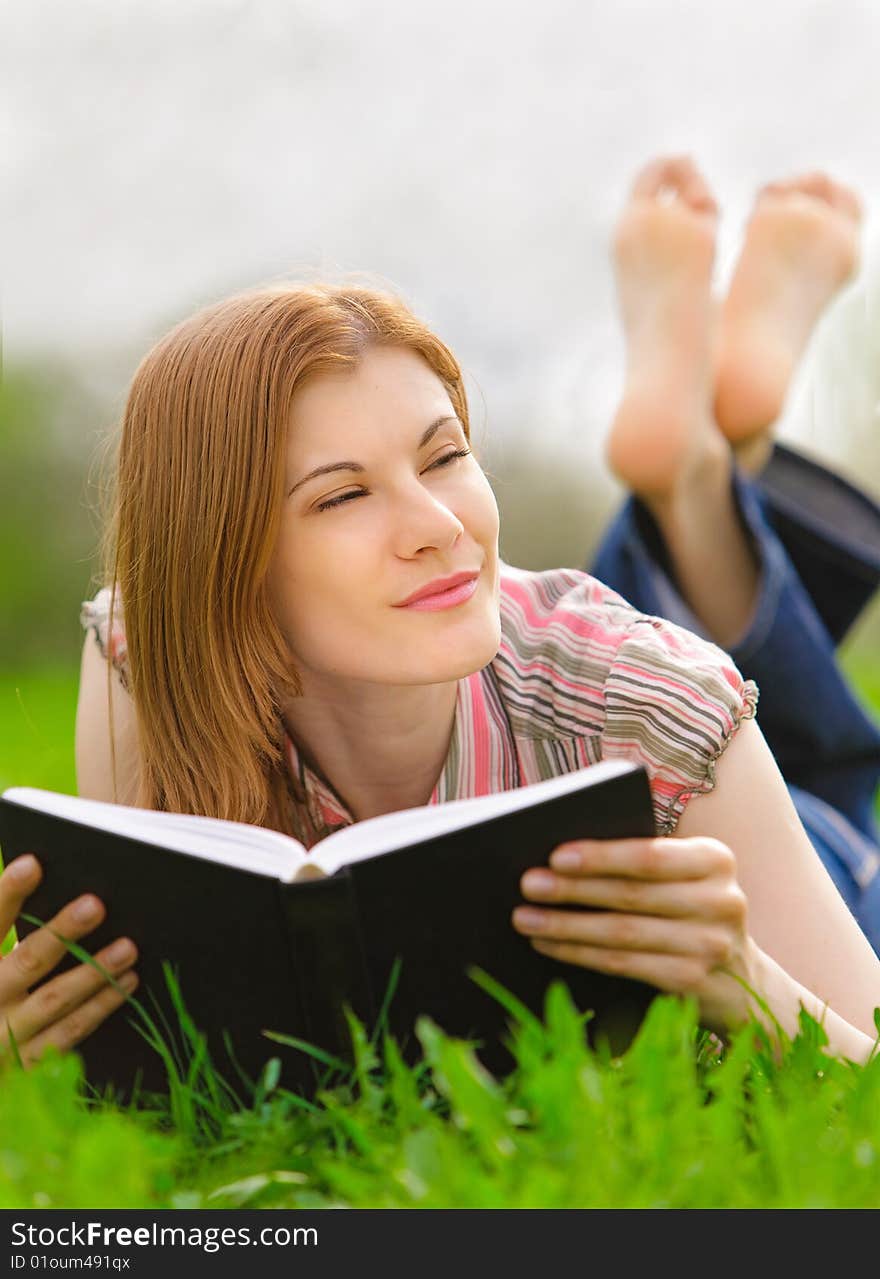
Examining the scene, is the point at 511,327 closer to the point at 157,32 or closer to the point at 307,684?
the point at 157,32

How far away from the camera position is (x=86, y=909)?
128 cm

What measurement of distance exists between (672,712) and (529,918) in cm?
44

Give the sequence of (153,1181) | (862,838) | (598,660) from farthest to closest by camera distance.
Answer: (862,838) → (598,660) → (153,1181)

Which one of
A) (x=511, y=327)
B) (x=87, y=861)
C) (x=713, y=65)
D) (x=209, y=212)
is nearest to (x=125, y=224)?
(x=209, y=212)

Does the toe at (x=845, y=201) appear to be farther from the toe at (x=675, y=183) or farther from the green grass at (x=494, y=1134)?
the green grass at (x=494, y=1134)

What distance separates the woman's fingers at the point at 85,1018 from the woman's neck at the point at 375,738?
0.50 meters

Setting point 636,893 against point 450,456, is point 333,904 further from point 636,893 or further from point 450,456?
point 450,456

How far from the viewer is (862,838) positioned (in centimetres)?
233

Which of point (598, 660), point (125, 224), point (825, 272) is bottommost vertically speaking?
point (125, 224)

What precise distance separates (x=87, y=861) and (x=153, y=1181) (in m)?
0.30

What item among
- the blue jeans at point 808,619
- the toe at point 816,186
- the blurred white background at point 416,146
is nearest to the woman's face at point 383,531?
the blue jeans at point 808,619

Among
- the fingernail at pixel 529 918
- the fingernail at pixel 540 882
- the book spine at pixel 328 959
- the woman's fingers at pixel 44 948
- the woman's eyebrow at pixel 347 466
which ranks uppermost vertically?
the woman's eyebrow at pixel 347 466

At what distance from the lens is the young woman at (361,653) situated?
1492 millimetres

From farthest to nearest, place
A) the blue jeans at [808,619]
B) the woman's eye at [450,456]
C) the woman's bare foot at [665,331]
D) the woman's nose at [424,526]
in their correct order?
the woman's bare foot at [665,331] < the blue jeans at [808,619] < the woman's eye at [450,456] < the woman's nose at [424,526]
